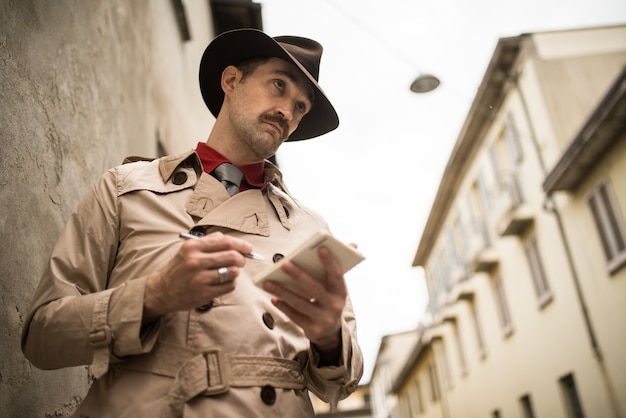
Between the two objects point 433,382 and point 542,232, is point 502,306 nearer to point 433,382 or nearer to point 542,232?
→ point 542,232

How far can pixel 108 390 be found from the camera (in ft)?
5.72

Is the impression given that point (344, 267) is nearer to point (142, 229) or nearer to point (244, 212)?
point (244, 212)

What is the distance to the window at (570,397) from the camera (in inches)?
542

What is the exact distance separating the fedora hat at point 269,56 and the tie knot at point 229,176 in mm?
584

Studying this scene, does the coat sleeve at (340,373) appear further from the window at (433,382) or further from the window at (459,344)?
the window at (433,382)

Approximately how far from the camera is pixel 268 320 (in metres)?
1.93

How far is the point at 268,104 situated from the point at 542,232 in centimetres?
1380

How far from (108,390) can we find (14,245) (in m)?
0.82

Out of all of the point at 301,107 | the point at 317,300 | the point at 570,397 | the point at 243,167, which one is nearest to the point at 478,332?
the point at 570,397

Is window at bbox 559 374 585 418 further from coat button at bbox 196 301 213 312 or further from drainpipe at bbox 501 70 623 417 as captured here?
coat button at bbox 196 301 213 312

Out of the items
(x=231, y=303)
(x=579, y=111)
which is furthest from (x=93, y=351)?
(x=579, y=111)

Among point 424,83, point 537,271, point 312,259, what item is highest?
point 424,83

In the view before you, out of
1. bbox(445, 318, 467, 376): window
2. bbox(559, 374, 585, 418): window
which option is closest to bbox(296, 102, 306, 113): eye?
bbox(559, 374, 585, 418): window

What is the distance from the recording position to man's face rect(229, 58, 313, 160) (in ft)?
8.21
